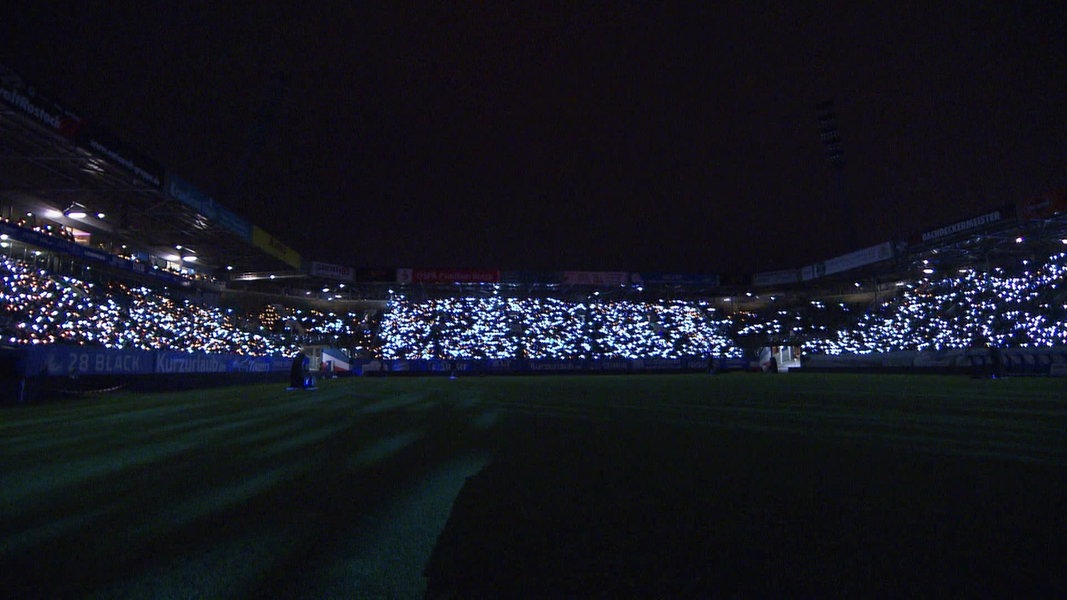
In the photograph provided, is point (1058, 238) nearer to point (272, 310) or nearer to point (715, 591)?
point (715, 591)

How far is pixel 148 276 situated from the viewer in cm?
3238

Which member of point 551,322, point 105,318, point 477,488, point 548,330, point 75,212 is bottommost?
point 477,488

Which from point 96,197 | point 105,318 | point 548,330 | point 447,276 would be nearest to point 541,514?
point 96,197

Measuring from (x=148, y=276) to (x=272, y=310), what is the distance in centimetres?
1345

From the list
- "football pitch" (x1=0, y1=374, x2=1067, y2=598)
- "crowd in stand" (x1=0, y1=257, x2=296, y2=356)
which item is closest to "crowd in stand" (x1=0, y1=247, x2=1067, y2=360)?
"crowd in stand" (x1=0, y1=257, x2=296, y2=356)

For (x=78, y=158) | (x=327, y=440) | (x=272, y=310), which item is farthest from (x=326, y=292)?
(x=327, y=440)

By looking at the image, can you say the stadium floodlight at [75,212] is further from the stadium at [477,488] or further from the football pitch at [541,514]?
the football pitch at [541,514]

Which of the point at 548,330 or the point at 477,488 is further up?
the point at 548,330

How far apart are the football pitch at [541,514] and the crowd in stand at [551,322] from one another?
840 inches

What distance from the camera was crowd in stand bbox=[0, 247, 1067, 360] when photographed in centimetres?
2519

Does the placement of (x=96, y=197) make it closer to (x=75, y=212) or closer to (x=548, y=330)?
(x=75, y=212)

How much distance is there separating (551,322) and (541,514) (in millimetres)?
47757

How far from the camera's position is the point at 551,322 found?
50844 mm

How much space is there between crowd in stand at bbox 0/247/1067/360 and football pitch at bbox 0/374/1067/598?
70.0 ft
